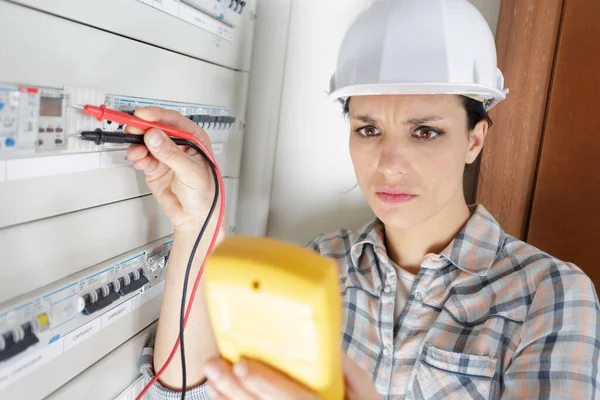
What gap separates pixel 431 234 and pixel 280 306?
0.64 m

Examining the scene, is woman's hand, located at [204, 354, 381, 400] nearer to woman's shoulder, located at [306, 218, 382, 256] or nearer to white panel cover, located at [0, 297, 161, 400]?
→ white panel cover, located at [0, 297, 161, 400]

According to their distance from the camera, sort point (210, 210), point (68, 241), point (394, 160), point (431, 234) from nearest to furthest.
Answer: point (68, 241) → point (210, 210) → point (394, 160) → point (431, 234)

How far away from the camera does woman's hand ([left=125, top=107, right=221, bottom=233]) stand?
2.34 feet

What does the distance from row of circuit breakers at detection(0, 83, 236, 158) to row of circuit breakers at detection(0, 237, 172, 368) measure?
0.20 m

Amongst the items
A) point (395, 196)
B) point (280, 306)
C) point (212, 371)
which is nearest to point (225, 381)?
point (212, 371)

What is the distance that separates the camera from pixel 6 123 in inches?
21.4

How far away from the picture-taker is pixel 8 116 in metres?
0.54

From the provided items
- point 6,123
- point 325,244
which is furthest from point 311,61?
point 6,123

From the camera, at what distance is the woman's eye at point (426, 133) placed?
3.00ft

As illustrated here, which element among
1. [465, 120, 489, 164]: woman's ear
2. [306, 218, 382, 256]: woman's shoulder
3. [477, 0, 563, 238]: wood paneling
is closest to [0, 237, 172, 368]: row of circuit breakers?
[306, 218, 382, 256]: woman's shoulder

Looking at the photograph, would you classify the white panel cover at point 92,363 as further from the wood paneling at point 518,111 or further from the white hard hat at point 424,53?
the wood paneling at point 518,111

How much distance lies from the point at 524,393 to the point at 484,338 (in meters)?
0.11

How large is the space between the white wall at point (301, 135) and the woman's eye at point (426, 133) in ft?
1.39

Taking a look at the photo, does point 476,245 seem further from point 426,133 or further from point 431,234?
point 426,133
